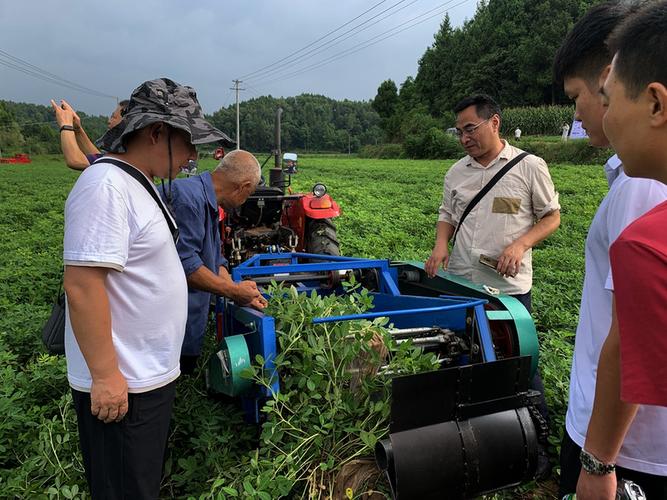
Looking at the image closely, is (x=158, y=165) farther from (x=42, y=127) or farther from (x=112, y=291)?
(x=42, y=127)

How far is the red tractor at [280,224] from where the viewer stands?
5352 mm

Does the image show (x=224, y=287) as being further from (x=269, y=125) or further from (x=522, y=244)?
(x=269, y=125)

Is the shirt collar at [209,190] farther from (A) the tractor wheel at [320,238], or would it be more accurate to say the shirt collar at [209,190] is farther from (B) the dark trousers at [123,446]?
(A) the tractor wheel at [320,238]

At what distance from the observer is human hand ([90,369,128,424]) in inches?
64.8

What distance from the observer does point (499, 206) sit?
315cm

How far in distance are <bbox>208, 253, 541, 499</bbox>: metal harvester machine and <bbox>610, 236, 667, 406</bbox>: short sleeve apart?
0.98 meters

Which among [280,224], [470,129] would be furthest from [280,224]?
[470,129]

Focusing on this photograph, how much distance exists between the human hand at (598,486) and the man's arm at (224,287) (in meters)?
1.78

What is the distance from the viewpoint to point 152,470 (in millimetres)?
1871

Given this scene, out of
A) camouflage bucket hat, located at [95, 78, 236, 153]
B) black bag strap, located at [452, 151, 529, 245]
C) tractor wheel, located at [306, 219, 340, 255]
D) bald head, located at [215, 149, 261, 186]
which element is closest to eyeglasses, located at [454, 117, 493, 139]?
black bag strap, located at [452, 151, 529, 245]

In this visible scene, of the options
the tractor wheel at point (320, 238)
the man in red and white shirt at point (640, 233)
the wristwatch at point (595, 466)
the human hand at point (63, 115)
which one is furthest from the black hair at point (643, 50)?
the tractor wheel at point (320, 238)

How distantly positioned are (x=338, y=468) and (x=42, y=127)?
7834 centimetres

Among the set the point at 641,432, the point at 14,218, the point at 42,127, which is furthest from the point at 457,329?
the point at 42,127

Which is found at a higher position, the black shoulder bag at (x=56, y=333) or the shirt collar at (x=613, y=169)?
the shirt collar at (x=613, y=169)
